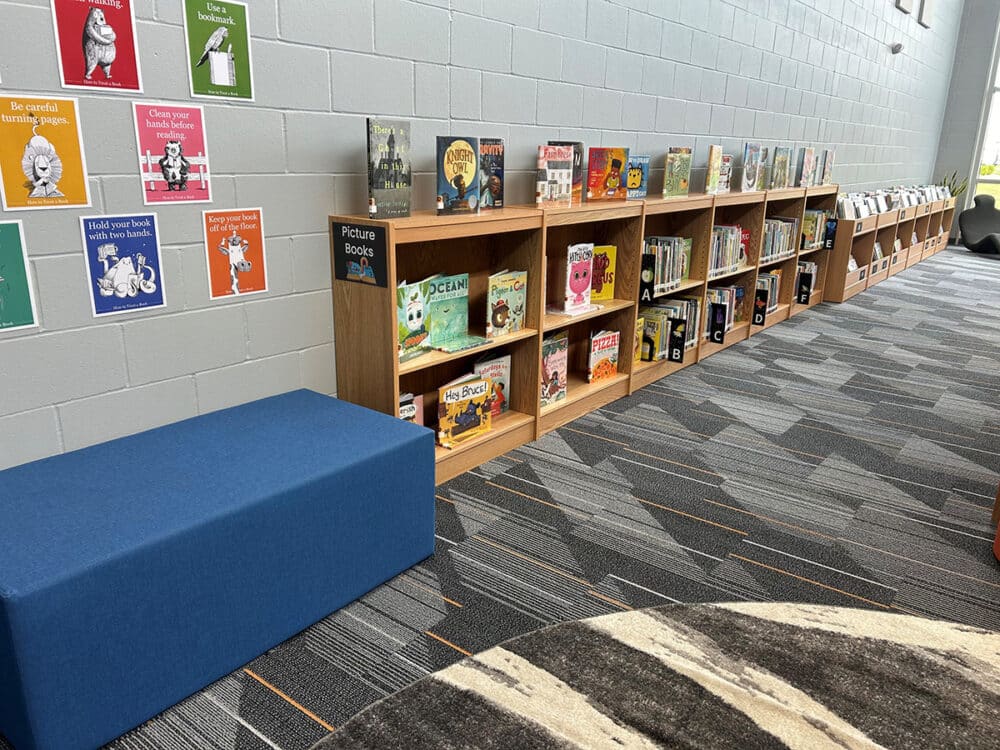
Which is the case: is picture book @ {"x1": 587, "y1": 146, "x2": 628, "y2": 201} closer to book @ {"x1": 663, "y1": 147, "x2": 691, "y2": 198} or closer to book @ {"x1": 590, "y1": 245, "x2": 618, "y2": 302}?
book @ {"x1": 590, "y1": 245, "x2": 618, "y2": 302}

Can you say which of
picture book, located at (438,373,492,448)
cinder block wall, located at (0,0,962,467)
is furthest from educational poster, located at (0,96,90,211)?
picture book, located at (438,373,492,448)

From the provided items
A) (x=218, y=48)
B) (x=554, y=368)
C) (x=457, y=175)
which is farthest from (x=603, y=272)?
(x=218, y=48)

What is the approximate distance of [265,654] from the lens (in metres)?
1.85

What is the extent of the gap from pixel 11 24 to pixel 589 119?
101 inches

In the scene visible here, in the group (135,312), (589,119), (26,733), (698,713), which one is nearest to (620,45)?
(589,119)

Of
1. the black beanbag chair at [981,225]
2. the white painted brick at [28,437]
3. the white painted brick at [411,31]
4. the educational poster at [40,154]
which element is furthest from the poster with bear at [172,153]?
the black beanbag chair at [981,225]

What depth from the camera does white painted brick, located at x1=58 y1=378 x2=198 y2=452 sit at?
2027 millimetres

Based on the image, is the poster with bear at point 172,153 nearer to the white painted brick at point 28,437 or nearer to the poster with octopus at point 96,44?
the poster with octopus at point 96,44

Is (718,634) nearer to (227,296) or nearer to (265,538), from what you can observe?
(265,538)

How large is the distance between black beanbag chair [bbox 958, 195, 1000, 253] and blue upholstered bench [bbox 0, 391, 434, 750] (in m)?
9.66

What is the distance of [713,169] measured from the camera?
177 inches

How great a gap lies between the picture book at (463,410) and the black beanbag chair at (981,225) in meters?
8.91

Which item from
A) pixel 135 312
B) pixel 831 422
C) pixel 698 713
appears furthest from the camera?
pixel 831 422

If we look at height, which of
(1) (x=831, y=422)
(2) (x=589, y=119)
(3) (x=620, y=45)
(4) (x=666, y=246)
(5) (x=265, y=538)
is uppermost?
(3) (x=620, y=45)
